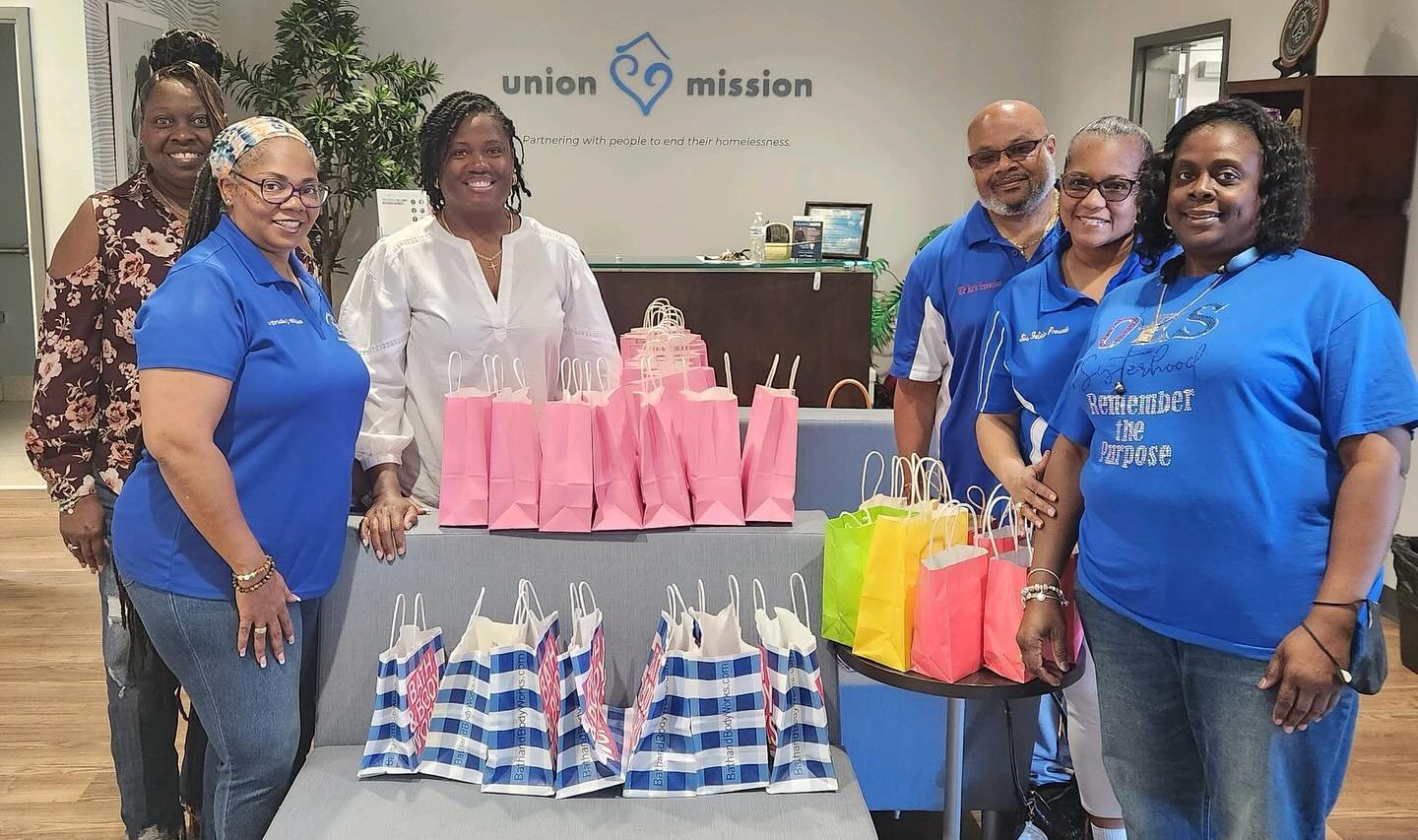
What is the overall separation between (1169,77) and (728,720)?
5.69 m

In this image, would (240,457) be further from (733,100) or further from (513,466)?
(733,100)

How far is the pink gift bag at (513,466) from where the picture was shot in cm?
213

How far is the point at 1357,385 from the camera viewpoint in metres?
1.45

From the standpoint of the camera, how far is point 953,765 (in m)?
2.16

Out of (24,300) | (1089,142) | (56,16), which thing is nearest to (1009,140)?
(1089,142)

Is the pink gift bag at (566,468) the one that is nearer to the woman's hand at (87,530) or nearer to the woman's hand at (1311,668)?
the woman's hand at (87,530)

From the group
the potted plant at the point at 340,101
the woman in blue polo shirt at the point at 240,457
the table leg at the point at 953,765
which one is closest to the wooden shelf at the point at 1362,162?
the table leg at the point at 953,765

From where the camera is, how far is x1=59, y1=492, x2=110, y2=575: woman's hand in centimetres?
220

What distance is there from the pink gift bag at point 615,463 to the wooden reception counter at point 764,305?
306 cm

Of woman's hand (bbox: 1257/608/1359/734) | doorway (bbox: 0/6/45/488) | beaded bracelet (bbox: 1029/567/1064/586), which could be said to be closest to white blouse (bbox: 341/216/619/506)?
beaded bracelet (bbox: 1029/567/1064/586)

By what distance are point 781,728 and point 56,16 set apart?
598cm

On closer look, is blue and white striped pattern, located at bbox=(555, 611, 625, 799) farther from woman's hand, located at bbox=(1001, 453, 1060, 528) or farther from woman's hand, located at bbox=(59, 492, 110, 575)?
woman's hand, located at bbox=(59, 492, 110, 575)

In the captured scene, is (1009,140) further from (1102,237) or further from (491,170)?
(491,170)

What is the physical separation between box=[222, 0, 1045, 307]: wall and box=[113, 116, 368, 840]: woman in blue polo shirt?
6.18 metres
